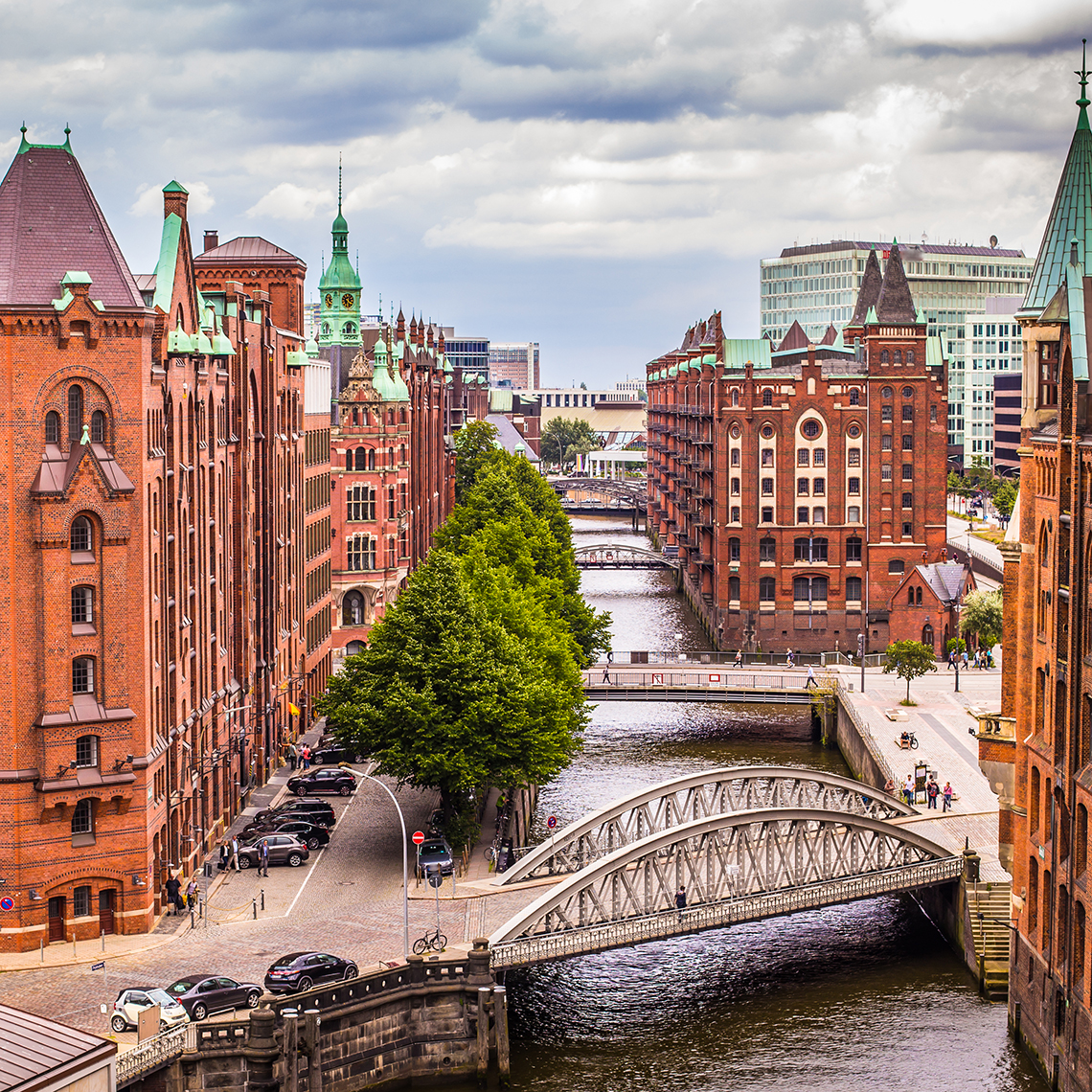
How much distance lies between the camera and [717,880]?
65.5m

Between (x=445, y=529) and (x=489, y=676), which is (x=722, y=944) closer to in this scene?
(x=489, y=676)

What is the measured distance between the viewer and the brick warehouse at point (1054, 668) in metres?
49.2

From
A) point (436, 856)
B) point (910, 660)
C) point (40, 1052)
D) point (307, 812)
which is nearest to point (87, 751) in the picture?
point (436, 856)

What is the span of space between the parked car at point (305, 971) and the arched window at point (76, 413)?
1903 cm

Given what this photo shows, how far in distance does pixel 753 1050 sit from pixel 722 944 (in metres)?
10.8

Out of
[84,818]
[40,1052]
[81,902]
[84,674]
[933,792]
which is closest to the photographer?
[40,1052]

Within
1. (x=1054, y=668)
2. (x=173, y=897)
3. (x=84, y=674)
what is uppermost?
(x=1054, y=668)

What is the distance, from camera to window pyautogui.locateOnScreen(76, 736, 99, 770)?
58.5 m

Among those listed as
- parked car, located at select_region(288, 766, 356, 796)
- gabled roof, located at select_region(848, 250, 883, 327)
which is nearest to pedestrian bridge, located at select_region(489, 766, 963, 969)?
parked car, located at select_region(288, 766, 356, 796)

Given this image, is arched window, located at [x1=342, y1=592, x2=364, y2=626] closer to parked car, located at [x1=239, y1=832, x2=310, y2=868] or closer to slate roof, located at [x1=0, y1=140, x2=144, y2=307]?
parked car, located at [x1=239, y1=832, x2=310, y2=868]

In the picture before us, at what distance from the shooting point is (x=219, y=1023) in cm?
4931

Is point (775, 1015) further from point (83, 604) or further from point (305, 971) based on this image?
point (83, 604)

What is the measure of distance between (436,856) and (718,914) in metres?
12.1

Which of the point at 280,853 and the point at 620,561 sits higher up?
the point at 620,561
